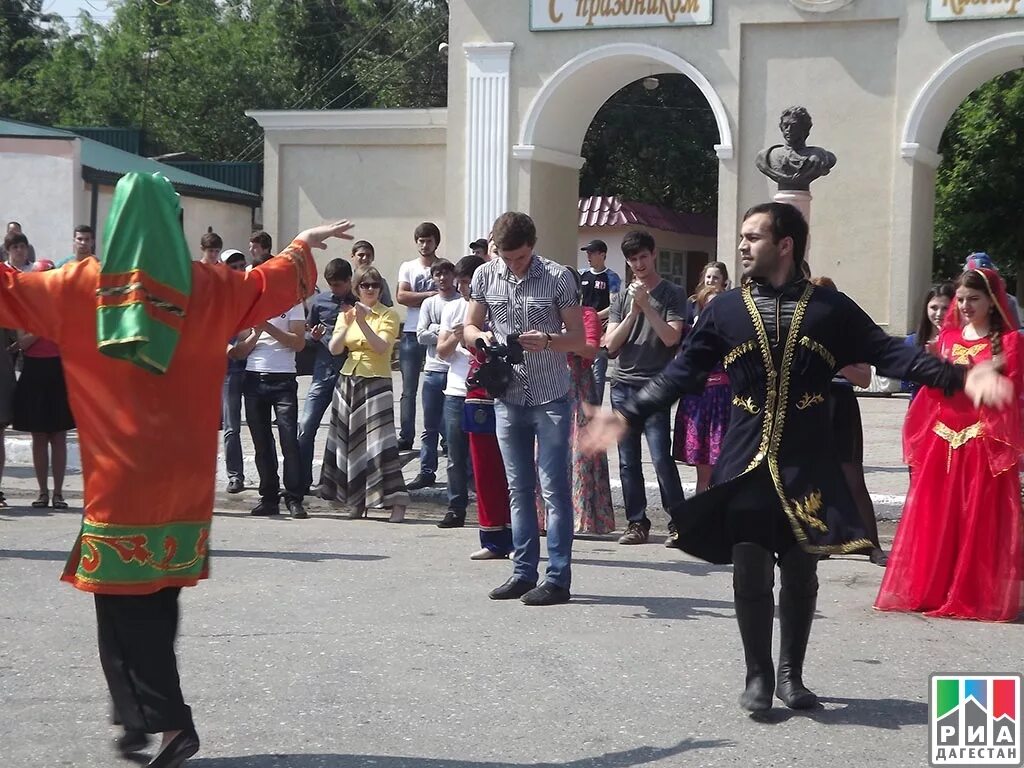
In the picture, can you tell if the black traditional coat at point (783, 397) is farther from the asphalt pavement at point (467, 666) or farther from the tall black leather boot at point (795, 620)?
the asphalt pavement at point (467, 666)

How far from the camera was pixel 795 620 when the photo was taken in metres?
5.54

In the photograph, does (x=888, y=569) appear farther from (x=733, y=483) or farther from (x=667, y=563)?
(x=733, y=483)

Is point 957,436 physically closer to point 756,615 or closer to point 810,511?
point 810,511

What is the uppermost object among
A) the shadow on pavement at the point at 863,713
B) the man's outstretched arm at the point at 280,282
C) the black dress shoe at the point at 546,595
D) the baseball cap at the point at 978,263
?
the baseball cap at the point at 978,263

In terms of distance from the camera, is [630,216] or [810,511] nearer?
[810,511]

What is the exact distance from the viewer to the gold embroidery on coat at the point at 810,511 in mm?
5336

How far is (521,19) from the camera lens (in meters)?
23.0

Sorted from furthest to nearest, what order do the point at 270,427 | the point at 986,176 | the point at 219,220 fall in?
the point at 219,220
the point at 986,176
the point at 270,427

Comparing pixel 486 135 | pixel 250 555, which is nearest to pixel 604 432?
pixel 250 555

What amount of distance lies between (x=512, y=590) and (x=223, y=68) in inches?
1853

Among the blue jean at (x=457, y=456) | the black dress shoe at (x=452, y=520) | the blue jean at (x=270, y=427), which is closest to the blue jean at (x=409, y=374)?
the blue jean at (x=270, y=427)

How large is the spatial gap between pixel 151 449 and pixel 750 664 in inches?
86.6

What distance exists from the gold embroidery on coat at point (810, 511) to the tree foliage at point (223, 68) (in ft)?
136

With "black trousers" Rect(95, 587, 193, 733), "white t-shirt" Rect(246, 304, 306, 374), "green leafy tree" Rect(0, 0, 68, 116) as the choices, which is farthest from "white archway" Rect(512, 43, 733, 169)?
"green leafy tree" Rect(0, 0, 68, 116)
